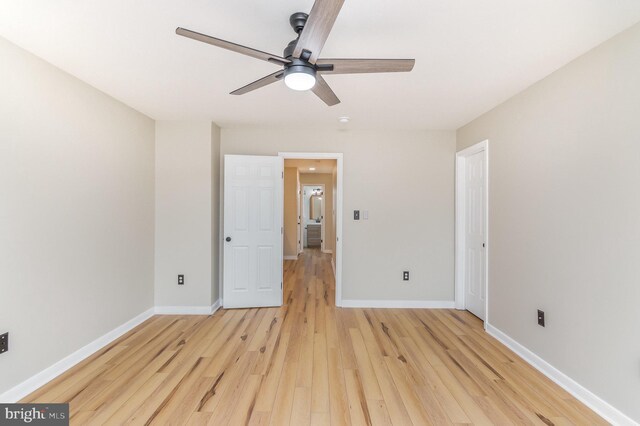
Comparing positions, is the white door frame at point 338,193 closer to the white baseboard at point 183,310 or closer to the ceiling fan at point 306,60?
the white baseboard at point 183,310

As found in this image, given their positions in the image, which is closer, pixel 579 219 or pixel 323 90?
pixel 323 90

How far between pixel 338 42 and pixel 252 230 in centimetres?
246

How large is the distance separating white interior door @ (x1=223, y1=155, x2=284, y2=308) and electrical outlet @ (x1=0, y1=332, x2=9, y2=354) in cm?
196

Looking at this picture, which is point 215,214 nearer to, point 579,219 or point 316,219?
point 579,219

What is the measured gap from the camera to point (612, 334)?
1.74 meters

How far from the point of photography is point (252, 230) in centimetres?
365

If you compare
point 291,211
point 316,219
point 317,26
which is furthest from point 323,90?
point 316,219

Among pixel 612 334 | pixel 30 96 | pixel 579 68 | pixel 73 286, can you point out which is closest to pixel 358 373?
pixel 612 334

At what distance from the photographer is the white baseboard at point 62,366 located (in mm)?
1854

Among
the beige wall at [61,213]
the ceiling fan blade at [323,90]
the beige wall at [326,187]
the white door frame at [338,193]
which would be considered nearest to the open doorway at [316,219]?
the beige wall at [326,187]

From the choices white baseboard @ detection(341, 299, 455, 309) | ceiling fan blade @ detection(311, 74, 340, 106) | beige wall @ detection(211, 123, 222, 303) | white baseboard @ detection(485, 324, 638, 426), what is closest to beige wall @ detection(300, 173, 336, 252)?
white baseboard @ detection(341, 299, 455, 309)

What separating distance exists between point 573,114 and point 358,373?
2.47m

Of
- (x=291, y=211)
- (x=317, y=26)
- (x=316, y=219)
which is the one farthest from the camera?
(x=316, y=219)

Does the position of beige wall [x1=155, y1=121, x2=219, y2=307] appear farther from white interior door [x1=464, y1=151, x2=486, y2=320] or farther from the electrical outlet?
white interior door [x1=464, y1=151, x2=486, y2=320]
